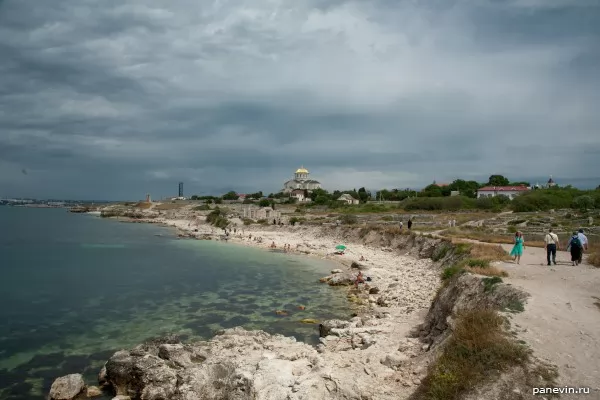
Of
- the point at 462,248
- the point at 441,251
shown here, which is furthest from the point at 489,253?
the point at 441,251

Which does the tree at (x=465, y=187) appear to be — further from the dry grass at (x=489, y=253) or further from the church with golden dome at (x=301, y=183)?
the dry grass at (x=489, y=253)

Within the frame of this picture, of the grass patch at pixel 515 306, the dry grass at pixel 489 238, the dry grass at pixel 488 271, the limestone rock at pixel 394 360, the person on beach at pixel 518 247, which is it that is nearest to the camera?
the grass patch at pixel 515 306

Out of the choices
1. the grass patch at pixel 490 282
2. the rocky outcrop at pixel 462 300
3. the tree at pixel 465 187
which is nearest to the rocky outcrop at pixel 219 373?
the rocky outcrop at pixel 462 300

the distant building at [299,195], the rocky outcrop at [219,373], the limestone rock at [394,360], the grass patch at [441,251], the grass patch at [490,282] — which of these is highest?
the distant building at [299,195]

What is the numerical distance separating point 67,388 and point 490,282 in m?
14.4

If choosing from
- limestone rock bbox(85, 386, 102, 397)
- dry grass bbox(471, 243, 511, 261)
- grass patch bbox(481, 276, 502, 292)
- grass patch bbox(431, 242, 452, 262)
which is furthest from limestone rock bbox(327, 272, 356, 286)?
limestone rock bbox(85, 386, 102, 397)

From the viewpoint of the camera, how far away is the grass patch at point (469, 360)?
28.2ft

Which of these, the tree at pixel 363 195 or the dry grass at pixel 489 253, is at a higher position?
the tree at pixel 363 195

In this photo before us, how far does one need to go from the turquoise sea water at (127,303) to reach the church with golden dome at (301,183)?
11770 centimetres

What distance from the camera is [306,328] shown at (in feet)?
60.9

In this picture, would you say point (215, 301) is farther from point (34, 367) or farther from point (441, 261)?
point (441, 261)

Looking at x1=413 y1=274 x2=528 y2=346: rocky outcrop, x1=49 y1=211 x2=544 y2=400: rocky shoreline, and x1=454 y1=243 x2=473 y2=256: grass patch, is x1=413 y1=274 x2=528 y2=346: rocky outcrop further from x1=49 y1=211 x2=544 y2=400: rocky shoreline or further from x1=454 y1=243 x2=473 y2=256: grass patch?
x1=454 y1=243 x2=473 y2=256: grass patch

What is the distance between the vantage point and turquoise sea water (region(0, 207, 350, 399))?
52.1ft

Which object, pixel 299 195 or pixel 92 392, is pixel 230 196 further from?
pixel 92 392
